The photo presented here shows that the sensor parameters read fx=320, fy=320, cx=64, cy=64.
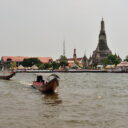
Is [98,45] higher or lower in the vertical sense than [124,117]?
higher

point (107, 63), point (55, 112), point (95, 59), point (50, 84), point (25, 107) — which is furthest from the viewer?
point (95, 59)

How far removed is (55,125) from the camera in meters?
14.5

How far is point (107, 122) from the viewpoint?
49.7ft

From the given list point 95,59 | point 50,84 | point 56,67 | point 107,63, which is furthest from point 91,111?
point 95,59

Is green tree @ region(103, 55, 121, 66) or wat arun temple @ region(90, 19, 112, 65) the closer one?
green tree @ region(103, 55, 121, 66)

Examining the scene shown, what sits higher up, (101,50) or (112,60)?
(101,50)

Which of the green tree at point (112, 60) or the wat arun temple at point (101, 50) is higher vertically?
the wat arun temple at point (101, 50)

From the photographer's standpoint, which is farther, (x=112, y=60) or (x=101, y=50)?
(x=101, y=50)

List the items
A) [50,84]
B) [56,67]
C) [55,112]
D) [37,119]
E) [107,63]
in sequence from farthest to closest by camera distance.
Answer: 1. [56,67]
2. [107,63]
3. [50,84]
4. [55,112]
5. [37,119]

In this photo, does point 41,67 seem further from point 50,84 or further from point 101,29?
point 50,84

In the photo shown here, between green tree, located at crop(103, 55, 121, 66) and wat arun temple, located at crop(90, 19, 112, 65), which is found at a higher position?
wat arun temple, located at crop(90, 19, 112, 65)

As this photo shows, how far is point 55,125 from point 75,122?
3.93ft

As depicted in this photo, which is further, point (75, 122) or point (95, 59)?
point (95, 59)

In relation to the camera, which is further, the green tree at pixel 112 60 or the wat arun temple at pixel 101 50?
the wat arun temple at pixel 101 50
